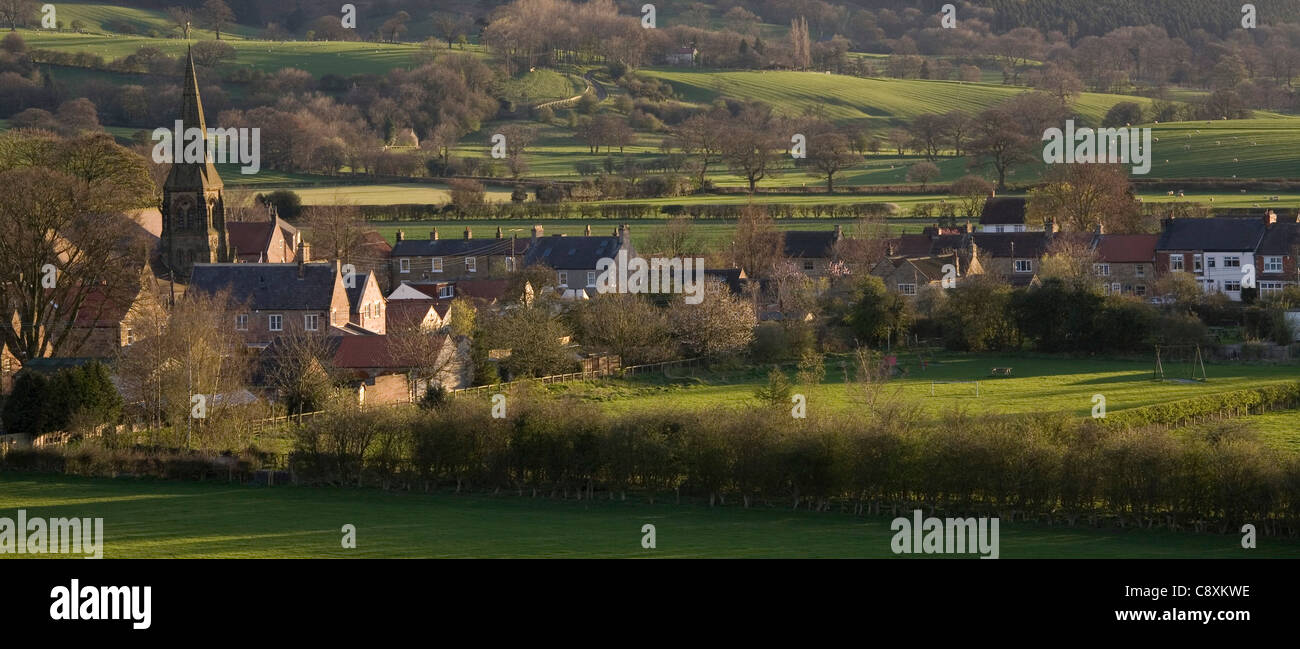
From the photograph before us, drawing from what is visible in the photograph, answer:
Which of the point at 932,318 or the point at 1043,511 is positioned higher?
the point at 932,318

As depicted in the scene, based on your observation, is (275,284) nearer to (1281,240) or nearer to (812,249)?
(812,249)

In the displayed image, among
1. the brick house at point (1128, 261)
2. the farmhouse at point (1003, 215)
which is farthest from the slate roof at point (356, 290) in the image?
the farmhouse at point (1003, 215)

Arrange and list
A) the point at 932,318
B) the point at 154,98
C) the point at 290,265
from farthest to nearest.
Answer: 1. the point at 154,98
2. the point at 932,318
3. the point at 290,265

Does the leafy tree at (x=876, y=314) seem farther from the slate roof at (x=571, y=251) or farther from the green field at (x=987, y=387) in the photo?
the slate roof at (x=571, y=251)

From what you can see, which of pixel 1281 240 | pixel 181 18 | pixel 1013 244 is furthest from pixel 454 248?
pixel 181 18

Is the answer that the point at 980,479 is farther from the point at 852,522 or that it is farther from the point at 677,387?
the point at 677,387
